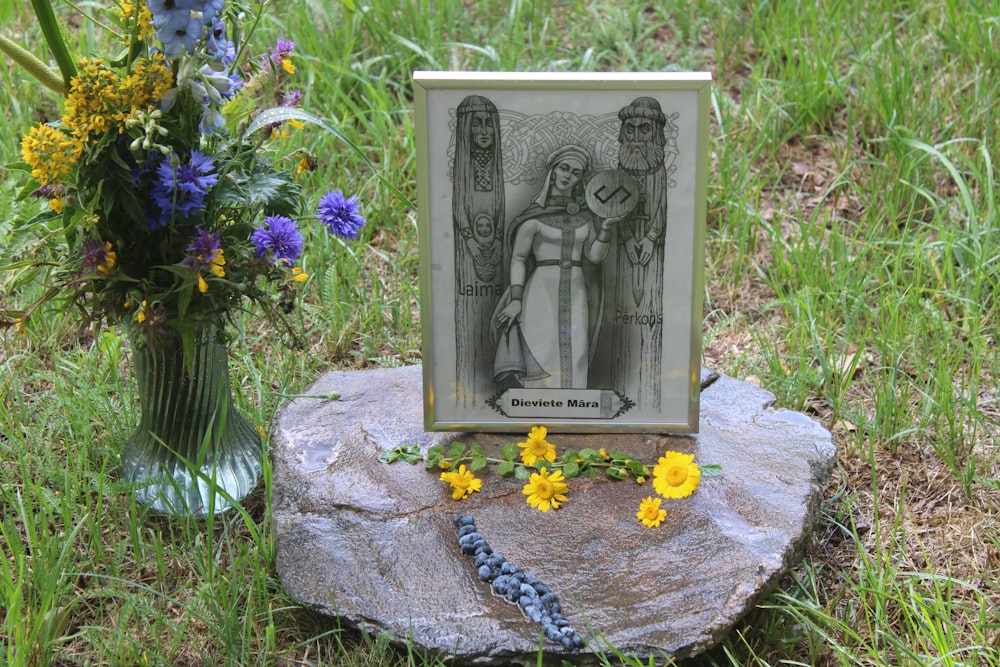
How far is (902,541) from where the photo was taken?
2053 mm

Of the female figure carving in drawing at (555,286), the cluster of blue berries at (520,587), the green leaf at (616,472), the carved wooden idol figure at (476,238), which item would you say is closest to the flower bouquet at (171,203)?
the carved wooden idol figure at (476,238)

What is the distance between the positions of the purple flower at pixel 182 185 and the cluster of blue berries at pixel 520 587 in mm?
701

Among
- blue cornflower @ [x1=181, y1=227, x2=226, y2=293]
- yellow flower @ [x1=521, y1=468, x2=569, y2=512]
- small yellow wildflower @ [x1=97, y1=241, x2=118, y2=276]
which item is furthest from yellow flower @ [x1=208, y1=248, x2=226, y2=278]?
yellow flower @ [x1=521, y1=468, x2=569, y2=512]

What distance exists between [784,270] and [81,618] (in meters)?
1.91

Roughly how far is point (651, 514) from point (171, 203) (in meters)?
0.95

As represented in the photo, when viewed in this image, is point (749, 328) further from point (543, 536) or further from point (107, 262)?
point (107, 262)

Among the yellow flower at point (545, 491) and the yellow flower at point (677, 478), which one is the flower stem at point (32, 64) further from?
the yellow flower at point (677, 478)

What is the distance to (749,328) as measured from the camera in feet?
8.90

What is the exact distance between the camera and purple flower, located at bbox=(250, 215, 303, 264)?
1.79 meters

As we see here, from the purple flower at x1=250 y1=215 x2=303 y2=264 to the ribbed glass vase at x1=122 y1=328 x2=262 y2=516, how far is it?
0.21 m

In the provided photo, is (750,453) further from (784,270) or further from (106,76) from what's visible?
(106,76)

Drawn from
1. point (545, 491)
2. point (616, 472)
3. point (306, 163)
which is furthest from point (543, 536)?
point (306, 163)

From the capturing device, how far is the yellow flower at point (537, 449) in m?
2.00

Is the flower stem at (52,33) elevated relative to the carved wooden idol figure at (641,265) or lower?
elevated
